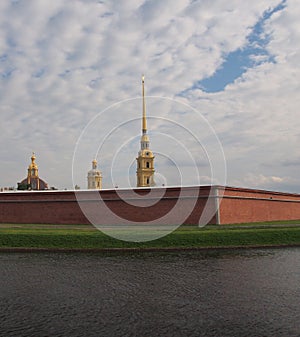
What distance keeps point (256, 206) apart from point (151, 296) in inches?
949

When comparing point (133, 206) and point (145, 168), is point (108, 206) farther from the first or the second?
point (145, 168)

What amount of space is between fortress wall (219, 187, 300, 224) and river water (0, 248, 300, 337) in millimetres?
11622

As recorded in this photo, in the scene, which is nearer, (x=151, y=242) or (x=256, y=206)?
(x=151, y=242)

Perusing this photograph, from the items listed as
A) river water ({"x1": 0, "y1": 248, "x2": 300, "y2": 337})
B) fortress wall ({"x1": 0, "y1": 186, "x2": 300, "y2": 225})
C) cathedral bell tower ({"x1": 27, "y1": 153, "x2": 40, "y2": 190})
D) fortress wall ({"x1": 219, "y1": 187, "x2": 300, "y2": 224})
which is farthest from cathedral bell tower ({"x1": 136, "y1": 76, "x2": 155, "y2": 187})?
river water ({"x1": 0, "y1": 248, "x2": 300, "y2": 337})

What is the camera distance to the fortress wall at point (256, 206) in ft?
100

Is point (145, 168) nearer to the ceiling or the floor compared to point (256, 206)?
nearer to the ceiling

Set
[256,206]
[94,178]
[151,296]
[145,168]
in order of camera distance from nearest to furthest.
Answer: [151,296] → [256,206] → [145,168] → [94,178]

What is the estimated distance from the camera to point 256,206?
1358 inches

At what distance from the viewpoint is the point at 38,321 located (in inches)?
382

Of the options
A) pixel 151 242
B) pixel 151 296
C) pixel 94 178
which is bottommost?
pixel 151 296

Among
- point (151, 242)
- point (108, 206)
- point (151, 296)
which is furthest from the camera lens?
point (108, 206)

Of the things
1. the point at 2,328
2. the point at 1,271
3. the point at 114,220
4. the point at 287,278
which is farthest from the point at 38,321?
the point at 114,220

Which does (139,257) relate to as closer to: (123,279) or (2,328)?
(123,279)

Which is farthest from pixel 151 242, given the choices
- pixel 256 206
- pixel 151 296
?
pixel 256 206
